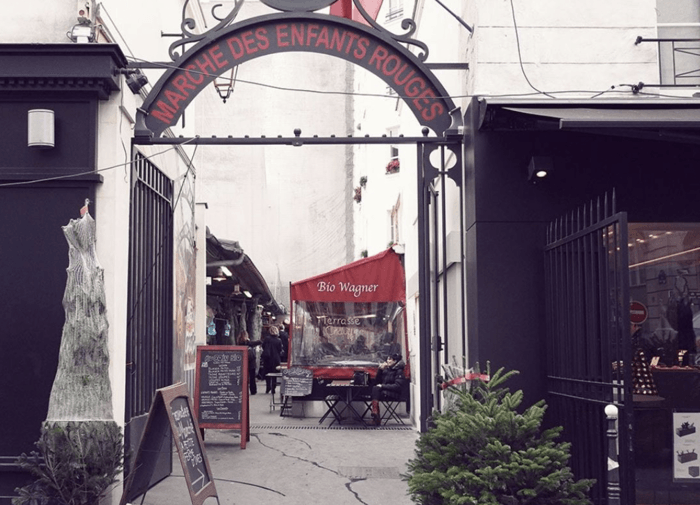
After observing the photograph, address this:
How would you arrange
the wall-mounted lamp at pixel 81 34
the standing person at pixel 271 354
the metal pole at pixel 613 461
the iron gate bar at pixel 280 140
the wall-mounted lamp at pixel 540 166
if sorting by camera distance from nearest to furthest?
1. the metal pole at pixel 613 461
2. the wall-mounted lamp at pixel 540 166
3. the wall-mounted lamp at pixel 81 34
4. the iron gate bar at pixel 280 140
5. the standing person at pixel 271 354

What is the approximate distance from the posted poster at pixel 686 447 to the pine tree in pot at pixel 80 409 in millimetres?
5087

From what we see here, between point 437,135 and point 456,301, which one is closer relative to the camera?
point 437,135

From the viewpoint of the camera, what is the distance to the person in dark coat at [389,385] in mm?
15891

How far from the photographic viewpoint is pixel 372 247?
2691 cm

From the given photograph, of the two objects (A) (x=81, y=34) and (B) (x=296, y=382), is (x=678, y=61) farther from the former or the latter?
(B) (x=296, y=382)

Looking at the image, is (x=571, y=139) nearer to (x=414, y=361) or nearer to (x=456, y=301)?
(x=456, y=301)

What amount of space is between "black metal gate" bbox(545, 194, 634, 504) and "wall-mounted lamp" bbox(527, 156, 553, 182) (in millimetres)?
477

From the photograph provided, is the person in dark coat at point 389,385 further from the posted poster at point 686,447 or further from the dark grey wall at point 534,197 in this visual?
the posted poster at point 686,447

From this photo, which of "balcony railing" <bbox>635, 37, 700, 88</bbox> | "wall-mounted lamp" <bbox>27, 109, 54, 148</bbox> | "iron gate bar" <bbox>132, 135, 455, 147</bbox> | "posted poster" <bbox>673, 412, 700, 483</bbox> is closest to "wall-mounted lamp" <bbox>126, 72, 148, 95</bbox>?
"iron gate bar" <bbox>132, 135, 455, 147</bbox>

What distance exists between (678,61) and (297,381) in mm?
10220

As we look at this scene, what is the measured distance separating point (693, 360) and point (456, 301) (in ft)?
9.91

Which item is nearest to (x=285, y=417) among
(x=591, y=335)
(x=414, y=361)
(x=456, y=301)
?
(x=414, y=361)

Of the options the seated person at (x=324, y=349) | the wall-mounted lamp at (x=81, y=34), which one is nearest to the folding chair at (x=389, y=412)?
the seated person at (x=324, y=349)

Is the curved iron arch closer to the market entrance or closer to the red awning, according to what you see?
the market entrance
